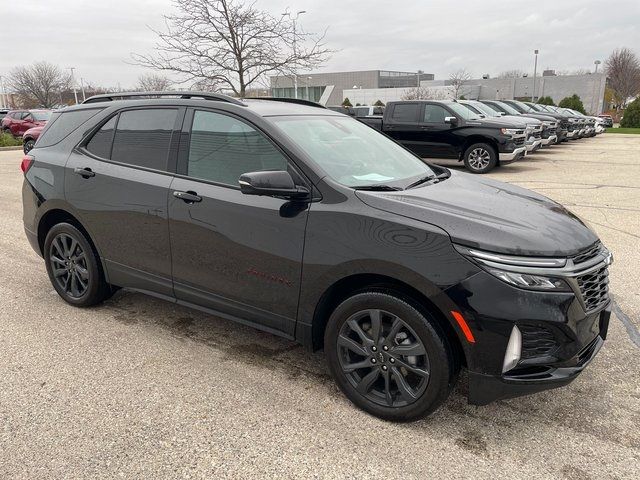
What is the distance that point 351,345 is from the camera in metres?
2.89

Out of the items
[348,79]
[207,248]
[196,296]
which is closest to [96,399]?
[196,296]

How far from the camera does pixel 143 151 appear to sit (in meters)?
3.83

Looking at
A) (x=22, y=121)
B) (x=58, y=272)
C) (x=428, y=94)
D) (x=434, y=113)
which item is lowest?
(x=58, y=272)

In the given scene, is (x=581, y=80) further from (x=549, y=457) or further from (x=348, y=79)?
(x=549, y=457)

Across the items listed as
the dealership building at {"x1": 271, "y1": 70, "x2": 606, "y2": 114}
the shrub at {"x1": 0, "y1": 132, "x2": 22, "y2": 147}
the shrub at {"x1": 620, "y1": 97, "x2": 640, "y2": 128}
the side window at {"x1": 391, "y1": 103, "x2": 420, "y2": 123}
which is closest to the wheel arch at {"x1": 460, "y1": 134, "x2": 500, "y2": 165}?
the side window at {"x1": 391, "y1": 103, "x2": 420, "y2": 123}

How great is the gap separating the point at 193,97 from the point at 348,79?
88730 mm

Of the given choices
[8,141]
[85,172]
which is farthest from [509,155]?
[8,141]

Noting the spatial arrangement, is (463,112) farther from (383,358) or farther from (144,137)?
(383,358)

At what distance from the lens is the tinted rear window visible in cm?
434

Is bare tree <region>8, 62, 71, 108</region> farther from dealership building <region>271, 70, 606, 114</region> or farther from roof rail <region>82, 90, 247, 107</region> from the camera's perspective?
roof rail <region>82, 90, 247, 107</region>

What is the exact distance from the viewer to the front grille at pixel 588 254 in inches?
104

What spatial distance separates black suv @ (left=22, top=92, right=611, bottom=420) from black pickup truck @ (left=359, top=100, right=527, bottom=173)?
960cm

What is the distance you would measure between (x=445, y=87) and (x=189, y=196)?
73.1 metres

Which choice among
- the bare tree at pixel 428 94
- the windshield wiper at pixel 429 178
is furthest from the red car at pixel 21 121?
the bare tree at pixel 428 94
